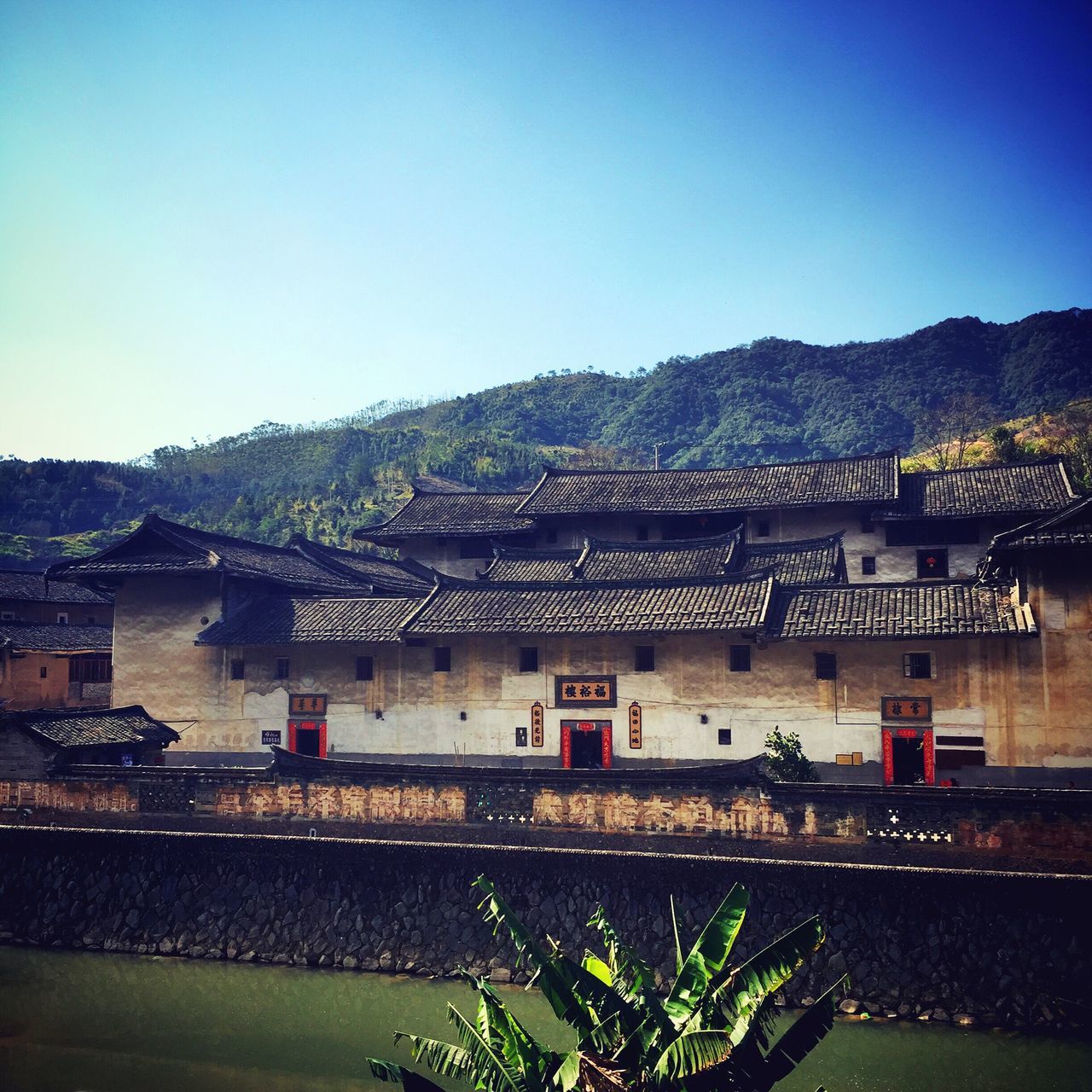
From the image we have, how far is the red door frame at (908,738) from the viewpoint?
941 inches

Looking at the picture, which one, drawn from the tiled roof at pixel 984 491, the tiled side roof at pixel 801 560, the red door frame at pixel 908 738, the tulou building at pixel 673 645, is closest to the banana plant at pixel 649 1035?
the tulou building at pixel 673 645

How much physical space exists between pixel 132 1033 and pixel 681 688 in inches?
547

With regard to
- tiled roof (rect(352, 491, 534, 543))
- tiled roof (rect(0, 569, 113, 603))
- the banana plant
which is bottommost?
the banana plant

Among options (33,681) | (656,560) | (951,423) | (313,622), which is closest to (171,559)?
(313,622)

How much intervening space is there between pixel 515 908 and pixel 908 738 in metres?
10.4

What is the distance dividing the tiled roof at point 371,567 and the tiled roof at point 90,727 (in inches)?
370

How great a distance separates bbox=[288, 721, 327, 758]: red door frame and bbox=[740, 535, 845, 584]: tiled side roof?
11.9 m

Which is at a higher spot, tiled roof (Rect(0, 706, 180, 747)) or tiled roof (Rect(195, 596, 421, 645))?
tiled roof (Rect(195, 596, 421, 645))

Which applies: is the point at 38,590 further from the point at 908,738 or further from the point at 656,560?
the point at 908,738

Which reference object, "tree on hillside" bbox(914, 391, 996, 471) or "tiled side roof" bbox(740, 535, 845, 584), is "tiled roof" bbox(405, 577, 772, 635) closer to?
"tiled side roof" bbox(740, 535, 845, 584)

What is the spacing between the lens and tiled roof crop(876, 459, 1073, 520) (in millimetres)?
33812

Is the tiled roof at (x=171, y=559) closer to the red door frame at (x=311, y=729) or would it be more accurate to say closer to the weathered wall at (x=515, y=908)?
the red door frame at (x=311, y=729)

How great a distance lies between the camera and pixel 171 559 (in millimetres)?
29891

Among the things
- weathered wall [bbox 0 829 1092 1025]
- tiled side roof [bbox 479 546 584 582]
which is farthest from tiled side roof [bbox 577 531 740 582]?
weathered wall [bbox 0 829 1092 1025]
